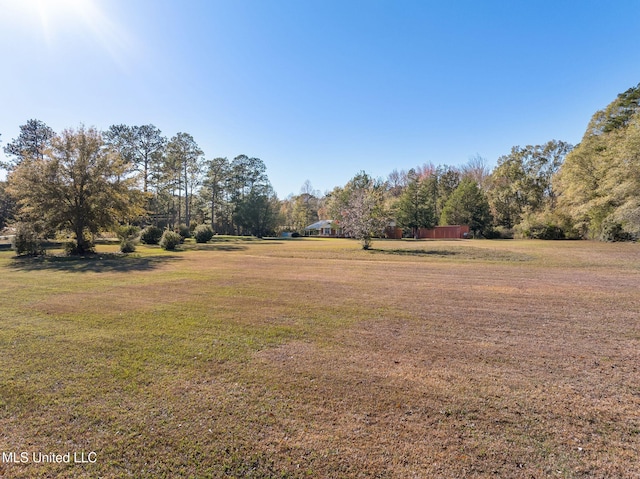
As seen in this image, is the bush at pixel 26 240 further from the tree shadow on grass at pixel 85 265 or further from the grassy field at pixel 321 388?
the grassy field at pixel 321 388

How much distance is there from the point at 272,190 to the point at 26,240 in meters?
45.2

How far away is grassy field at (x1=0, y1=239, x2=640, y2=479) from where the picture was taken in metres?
2.53

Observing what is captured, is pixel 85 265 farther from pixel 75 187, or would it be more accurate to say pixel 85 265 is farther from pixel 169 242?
pixel 169 242

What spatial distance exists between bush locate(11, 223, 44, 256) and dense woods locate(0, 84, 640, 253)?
0.37 metres

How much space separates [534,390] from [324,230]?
6860 cm

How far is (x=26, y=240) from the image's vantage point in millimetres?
19641

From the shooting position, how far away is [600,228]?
31.7 m

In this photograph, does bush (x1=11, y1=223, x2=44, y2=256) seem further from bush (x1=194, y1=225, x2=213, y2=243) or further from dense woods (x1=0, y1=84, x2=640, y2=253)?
bush (x1=194, y1=225, x2=213, y2=243)

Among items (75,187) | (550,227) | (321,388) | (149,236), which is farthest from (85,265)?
(550,227)

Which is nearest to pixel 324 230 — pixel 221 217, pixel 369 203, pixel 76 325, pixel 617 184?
pixel 221 217

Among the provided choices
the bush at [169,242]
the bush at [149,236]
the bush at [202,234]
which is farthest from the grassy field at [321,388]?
the bush at [202,234]

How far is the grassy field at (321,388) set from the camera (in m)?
2.53

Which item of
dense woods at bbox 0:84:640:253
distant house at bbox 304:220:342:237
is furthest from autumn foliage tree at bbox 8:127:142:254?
distant house at bbox 304:220:342:237

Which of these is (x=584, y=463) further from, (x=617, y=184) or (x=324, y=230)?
(x=324, y=230)
